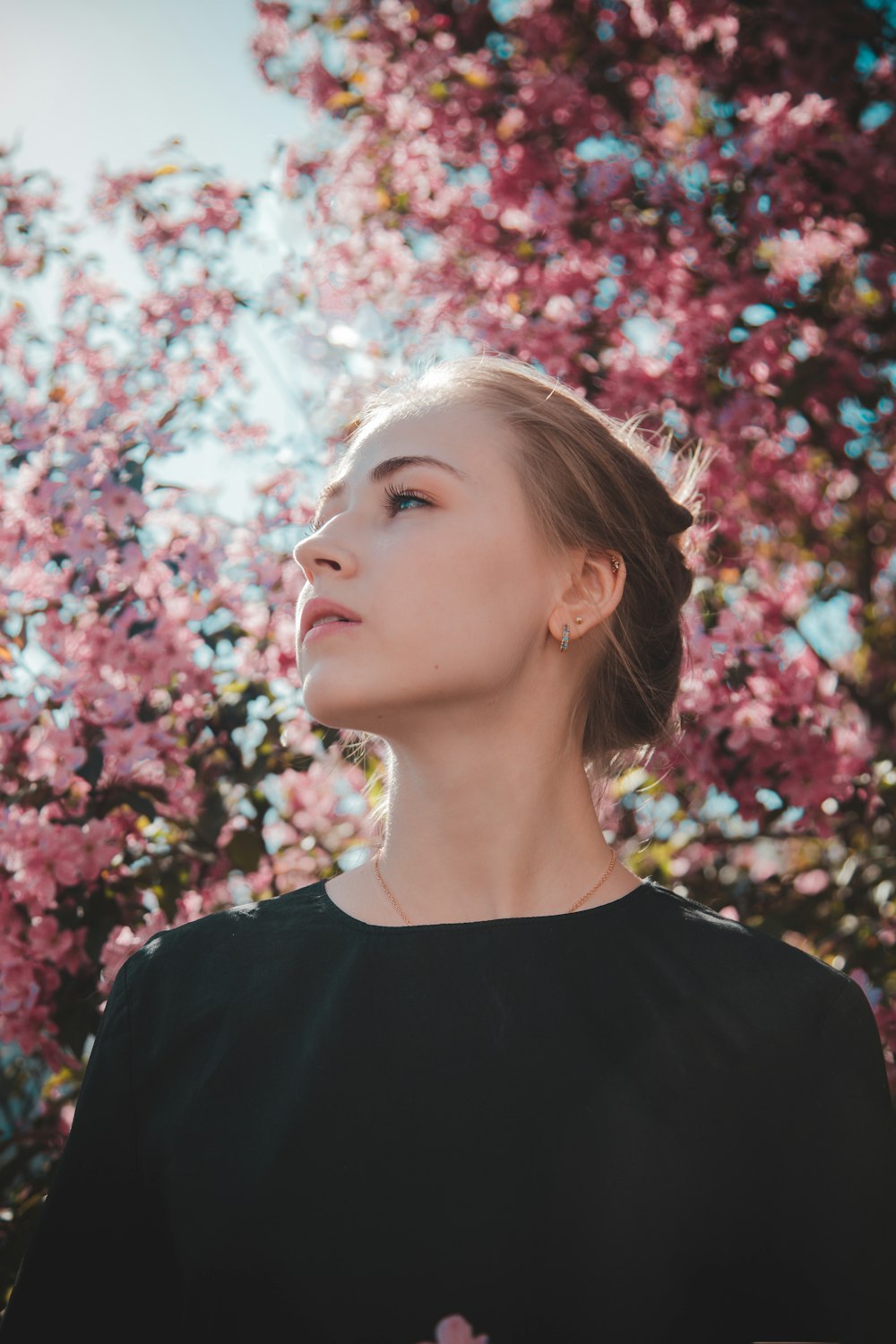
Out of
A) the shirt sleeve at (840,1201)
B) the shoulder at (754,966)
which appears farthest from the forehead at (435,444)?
the shirt sleeve at (840,1201)

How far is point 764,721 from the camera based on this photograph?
6.94 ft

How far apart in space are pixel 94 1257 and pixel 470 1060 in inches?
18.6

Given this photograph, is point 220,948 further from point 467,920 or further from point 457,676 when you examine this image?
point 457,676

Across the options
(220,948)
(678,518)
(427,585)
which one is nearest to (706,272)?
(678,518)

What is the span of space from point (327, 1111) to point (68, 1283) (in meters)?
0.35

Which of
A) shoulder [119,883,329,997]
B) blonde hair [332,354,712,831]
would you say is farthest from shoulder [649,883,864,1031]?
shoulder [119,883,329,997]

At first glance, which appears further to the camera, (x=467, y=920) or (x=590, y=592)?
(x=590, y=592)

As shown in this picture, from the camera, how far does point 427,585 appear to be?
4.22 feet

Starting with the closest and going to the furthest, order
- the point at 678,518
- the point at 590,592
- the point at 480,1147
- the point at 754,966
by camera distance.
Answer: the point at 480,1147 < the point at 754,966 < the point at 590,592 < the point at 678,518

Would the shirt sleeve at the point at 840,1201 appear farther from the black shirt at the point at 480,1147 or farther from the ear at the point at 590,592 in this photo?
the ear at the point at 590,592

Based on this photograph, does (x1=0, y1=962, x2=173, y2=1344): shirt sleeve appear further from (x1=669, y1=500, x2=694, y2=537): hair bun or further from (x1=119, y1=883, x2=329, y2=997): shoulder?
(x1=669, y1=500, x2=694, y2=537): hair bun

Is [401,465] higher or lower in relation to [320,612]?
higher

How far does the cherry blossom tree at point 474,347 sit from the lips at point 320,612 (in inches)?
24.4

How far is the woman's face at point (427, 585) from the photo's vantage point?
128cm
